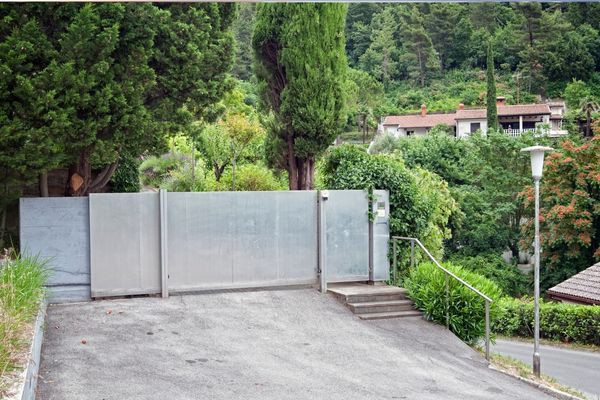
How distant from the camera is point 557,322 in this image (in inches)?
843

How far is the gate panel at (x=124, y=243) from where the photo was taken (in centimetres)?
1076

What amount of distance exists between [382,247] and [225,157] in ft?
36.6

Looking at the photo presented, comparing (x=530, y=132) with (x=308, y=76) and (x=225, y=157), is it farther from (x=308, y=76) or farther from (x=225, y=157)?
(x=308, y=76)

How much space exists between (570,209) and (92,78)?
21.7 metres

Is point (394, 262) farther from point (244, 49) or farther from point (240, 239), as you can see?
point (244, 49)

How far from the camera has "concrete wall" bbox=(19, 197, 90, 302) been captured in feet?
34.3

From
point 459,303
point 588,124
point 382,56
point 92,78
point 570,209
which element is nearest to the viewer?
point 92,78

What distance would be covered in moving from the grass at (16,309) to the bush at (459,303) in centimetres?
589

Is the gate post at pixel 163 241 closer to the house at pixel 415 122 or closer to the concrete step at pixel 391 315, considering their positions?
the concrete step at pixel 391 315

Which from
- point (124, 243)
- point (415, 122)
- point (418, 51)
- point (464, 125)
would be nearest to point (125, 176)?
point (124, 243)

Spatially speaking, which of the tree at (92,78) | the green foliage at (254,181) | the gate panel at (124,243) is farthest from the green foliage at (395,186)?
the green foliage at (254,181)

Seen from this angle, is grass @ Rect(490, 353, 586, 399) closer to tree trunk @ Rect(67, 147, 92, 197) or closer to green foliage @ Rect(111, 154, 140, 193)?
tree trunk @ Rect(67, 147, 92, 197)

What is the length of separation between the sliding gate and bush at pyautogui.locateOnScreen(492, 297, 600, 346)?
977 centimetres

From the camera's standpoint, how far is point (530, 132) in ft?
121
